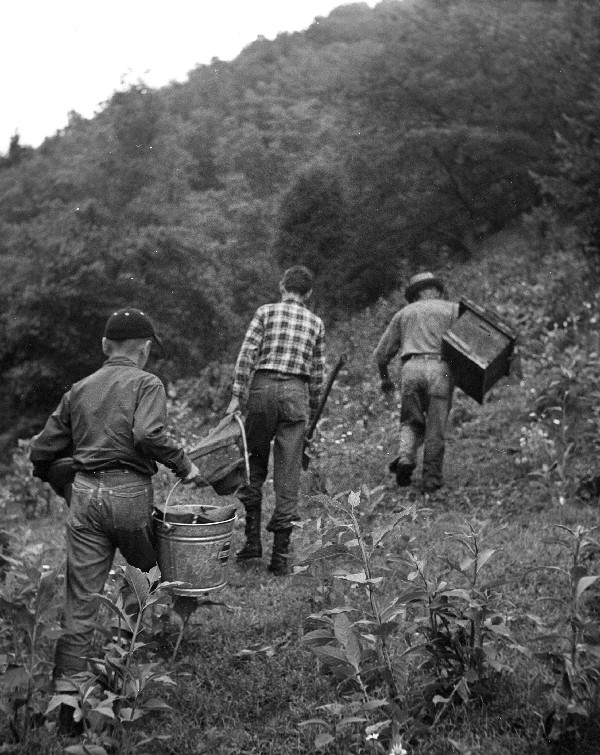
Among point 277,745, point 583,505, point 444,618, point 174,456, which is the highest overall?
point 174,456

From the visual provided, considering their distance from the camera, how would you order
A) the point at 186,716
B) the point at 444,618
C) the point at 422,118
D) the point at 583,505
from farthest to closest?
the point at 422,118
the point at 583,505
the point at 186,716
the point at 444,618

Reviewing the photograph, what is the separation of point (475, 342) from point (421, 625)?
4082 millimetres

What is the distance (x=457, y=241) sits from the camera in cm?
2216

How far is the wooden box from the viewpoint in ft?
23.3

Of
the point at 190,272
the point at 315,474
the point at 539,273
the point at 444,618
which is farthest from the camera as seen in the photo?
the point at 190,272

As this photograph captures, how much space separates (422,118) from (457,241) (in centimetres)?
Answer: 330

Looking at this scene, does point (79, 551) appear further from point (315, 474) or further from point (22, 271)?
point (22, 271)

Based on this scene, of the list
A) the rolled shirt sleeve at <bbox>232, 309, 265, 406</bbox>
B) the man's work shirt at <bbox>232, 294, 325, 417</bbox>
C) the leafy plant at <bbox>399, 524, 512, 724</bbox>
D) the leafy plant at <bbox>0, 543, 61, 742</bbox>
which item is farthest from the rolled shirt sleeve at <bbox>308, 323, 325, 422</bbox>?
the leafy plant at <bbox>399, 524, 512, 724</bbox>

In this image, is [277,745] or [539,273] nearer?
[277,745]

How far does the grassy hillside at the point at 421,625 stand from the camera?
10.1 feet

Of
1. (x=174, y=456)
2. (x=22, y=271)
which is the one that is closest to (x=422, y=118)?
Answer: (x=22, y=271)

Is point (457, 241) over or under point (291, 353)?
under

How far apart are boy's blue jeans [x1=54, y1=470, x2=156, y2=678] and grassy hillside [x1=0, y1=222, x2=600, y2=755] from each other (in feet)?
1.05

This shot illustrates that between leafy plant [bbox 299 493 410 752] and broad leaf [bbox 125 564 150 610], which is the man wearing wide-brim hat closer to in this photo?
leafy plant [bbox 299 493 410 752]
